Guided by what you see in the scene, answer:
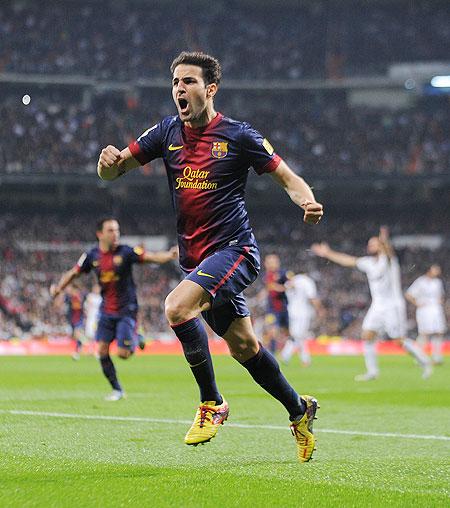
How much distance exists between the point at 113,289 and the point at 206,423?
22.4 ft

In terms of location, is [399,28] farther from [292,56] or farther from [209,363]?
[209,363]

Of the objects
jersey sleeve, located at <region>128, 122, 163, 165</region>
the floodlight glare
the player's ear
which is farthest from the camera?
the floodlight glare

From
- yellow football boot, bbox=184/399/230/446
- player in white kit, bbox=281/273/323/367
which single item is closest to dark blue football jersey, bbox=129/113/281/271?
yellow football boot, bbox=184/399/230/446

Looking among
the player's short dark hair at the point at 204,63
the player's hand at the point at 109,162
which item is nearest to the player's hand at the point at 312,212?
the player's short dark hair at the point at 204,63

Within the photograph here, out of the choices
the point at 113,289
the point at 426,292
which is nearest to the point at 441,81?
the point at 426,292

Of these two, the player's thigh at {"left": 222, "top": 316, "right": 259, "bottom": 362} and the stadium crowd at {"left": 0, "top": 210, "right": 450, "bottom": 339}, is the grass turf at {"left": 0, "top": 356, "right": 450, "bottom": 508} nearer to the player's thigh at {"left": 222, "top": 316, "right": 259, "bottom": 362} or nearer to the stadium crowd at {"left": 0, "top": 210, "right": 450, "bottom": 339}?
the player's thigh at {"left": 222, "top": 316, "right": 259, "bottom": 362}

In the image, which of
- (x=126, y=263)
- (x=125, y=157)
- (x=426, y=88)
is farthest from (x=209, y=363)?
(x=426, y=88)

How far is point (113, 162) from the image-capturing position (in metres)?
6.46

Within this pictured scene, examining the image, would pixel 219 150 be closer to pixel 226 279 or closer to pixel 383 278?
pixel 226 279

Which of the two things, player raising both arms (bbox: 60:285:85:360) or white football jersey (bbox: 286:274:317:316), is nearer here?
white football jersey (bbox: 286:274:317:316)

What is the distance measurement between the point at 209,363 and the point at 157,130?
5.11 feet

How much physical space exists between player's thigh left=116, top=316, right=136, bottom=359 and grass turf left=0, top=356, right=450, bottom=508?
0.59 meters

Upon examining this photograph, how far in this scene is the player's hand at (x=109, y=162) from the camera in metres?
6.43

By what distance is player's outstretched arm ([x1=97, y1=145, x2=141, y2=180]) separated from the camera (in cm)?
643
